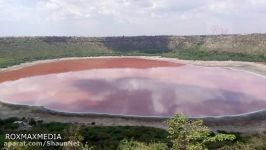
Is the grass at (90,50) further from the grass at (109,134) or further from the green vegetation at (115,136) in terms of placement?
the grass at (109,134)

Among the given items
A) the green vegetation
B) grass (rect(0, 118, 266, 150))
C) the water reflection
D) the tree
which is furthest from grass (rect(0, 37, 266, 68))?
the tree

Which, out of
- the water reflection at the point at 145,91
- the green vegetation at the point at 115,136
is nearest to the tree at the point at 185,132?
the green vegetation at the point at 115,136

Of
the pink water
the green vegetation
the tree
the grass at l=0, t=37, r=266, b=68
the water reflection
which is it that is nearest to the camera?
the tree

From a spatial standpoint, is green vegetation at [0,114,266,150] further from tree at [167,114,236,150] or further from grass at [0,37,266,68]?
grass at [0,37,266,68]

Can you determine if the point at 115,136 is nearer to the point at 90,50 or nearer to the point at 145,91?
the point at 145,91


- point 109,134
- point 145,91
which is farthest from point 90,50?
point 109,134

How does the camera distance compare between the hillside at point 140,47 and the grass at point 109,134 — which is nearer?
the grass at point 109,134
